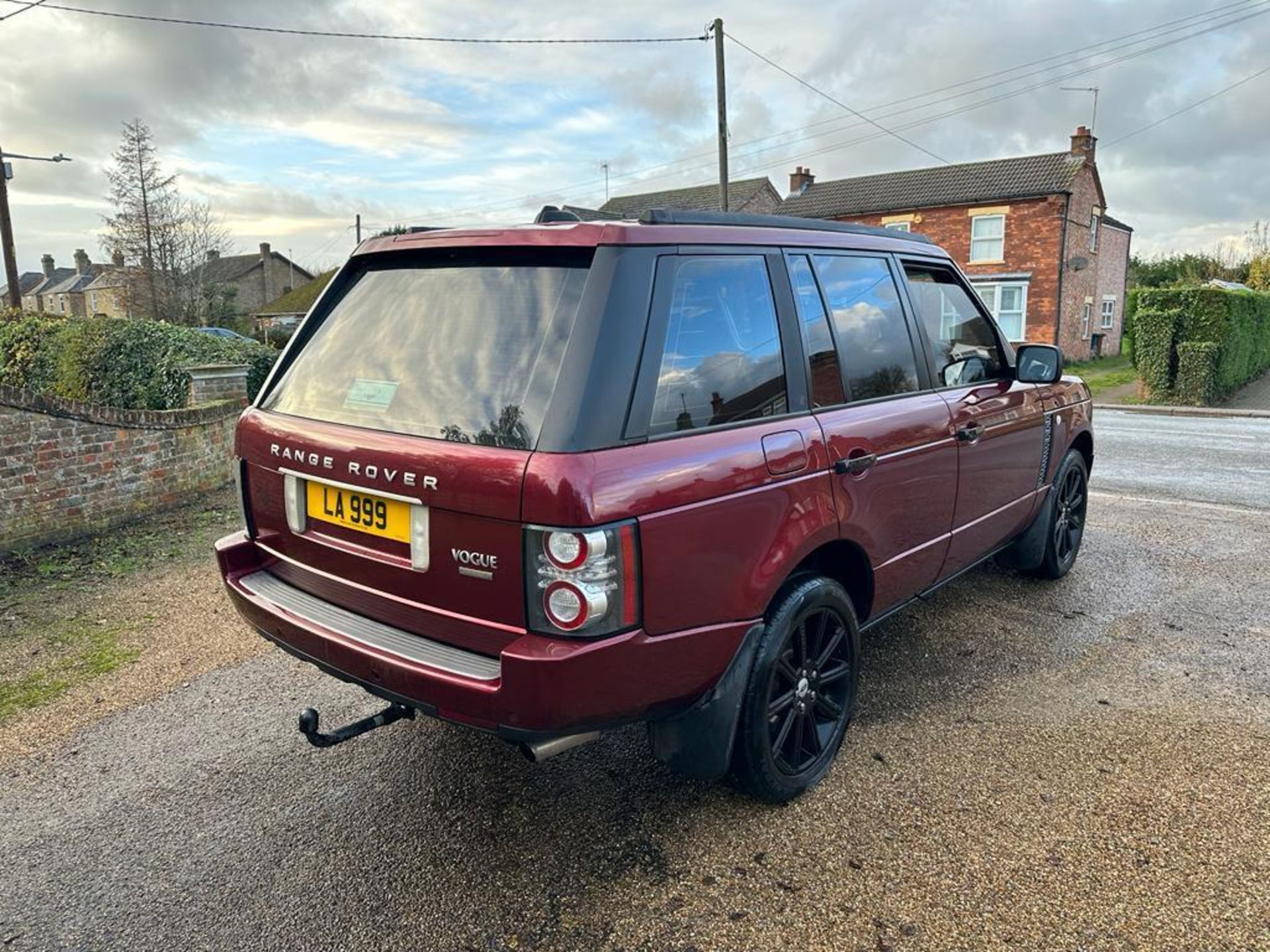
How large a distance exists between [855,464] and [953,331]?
4.67ft

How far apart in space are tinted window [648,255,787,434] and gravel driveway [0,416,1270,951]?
53.2 inches

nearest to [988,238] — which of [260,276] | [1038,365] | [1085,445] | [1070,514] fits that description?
[1085,445]

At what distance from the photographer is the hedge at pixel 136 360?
858 centimetres

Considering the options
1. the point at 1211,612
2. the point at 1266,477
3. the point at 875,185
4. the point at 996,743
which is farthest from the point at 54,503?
the point at 875,185

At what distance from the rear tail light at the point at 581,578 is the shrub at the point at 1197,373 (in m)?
17.1

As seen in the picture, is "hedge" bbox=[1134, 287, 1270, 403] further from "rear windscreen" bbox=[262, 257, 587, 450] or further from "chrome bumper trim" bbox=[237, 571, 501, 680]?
"chrome bumper trim" bbox=[237, 571, 501, 680]

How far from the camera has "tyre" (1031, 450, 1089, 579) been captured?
474 cm

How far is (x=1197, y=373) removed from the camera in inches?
610

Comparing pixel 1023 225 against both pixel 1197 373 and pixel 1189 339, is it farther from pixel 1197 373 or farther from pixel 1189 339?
pixel 1197 373

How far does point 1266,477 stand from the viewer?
8.20 metres

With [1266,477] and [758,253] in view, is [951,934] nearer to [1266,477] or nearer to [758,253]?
[758,253]

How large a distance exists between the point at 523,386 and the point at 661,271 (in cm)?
53

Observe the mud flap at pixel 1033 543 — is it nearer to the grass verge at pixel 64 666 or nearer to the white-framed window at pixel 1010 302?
the grass verge at pixel 64 666

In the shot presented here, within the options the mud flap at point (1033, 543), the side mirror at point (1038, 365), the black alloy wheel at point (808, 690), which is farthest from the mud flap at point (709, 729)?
the mud flap at point (1033, 543)
